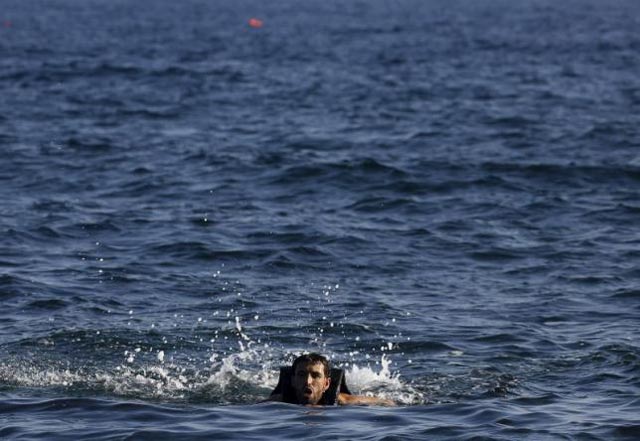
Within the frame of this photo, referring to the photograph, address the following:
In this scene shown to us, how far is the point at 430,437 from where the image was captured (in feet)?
40.4

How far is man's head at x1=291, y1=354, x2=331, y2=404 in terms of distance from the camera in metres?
13.3

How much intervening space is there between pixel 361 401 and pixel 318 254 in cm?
732

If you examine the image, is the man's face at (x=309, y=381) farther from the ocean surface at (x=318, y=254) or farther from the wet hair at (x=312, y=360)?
the ocean surface at (x=318, y=254)

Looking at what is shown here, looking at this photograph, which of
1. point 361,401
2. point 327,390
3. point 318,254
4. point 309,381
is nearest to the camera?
point 309,381

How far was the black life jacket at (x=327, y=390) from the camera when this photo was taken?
13.5m

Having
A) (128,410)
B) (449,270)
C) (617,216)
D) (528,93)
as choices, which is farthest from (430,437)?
(528,93)

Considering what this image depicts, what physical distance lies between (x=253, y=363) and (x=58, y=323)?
2.82m

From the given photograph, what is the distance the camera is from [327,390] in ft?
44.4

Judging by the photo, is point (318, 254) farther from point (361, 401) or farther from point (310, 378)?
point (310, 378)

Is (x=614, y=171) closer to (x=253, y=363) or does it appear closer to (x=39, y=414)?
(x=253, y=363)

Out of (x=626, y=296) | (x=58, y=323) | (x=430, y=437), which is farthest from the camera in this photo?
(x=626, y=296)

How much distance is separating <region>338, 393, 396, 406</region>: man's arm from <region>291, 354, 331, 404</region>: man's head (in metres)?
0.27

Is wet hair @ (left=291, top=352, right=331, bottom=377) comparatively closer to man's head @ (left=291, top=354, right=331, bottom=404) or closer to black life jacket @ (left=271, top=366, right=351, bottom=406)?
man's head @ (left=291, top=354, right=331, bottom=404)

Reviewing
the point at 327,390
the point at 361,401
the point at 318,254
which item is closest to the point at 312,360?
the point at 327,390
